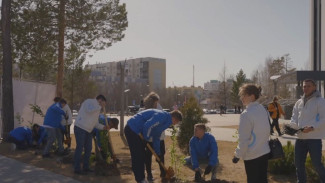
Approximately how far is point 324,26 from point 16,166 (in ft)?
89.2

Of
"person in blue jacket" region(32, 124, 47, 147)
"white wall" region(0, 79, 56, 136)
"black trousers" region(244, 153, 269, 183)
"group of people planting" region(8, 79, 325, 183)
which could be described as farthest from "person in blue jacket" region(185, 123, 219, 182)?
"white wall" region(0, 79, 56, 136)

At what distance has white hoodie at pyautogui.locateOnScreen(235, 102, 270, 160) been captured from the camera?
4320mm

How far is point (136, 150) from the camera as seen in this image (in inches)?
232

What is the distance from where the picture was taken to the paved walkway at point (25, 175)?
24.0 ft

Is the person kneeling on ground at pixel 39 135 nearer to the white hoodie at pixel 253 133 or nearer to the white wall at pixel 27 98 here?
the white wall at pixel 27 98

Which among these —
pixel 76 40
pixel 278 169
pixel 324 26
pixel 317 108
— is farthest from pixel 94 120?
pixel 324 26

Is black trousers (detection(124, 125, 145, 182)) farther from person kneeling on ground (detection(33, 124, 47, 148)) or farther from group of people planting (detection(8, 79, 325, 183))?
person kneeling on ground (detection(33, 124, 47, 148))

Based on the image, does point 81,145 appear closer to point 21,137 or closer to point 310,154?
point 310,154

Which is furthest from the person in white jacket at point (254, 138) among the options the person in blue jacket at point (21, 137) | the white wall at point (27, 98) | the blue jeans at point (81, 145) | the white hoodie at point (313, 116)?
the white wall at point (27, 98)

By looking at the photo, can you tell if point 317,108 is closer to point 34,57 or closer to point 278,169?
point 278,169

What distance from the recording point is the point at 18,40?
59.8 ft

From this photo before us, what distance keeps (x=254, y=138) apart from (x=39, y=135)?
922cm

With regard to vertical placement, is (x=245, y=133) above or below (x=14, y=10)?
below

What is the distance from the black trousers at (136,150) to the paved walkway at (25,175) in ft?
5.66
